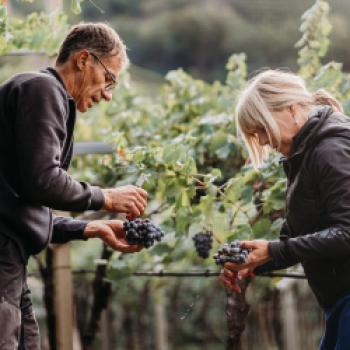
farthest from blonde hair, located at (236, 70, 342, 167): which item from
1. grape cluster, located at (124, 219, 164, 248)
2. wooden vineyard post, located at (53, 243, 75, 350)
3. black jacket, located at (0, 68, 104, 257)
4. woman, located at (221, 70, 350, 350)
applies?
wooden vineyard post, located at (53, 243, 75, 350)

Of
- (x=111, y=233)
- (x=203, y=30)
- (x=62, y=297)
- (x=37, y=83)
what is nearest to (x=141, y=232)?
(x=111, y=233)

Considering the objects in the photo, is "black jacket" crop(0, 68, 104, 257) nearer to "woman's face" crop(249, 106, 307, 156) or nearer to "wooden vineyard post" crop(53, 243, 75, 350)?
"woman's face" crop(249, 106, 307, 156)

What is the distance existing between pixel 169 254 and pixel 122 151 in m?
0.69

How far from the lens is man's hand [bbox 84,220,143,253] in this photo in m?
3.06

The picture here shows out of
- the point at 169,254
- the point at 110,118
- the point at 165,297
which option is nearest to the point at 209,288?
the point at 165,297

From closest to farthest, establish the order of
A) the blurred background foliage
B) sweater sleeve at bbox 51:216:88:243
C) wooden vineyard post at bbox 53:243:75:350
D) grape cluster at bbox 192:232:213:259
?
sweater sleeve at bbox 51:216:88:243
grape cluster at bbox 192:232:213:259
wooden vineyard post at bbox 53:243:75:350
the blurred background foliage

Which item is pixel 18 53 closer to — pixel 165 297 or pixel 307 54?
pixel 307 54

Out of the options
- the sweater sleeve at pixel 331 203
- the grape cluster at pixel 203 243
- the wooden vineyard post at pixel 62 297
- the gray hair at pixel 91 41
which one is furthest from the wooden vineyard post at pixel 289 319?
the gray hair at pixel 91 41

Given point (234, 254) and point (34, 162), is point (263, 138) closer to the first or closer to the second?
point (234, 254)

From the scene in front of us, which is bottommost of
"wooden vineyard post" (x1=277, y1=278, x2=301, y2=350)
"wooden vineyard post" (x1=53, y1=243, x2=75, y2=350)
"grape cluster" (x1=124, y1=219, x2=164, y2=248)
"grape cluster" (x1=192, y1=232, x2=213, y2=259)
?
"wooden vineyard post" (x1=277, y1=278, x2=301, y2=350)

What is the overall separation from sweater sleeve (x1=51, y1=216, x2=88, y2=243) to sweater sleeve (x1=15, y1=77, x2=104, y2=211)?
354 mm

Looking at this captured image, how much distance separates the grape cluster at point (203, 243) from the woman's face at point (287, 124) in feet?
4.07

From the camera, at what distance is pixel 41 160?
2.70m

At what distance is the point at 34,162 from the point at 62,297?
1972mm
